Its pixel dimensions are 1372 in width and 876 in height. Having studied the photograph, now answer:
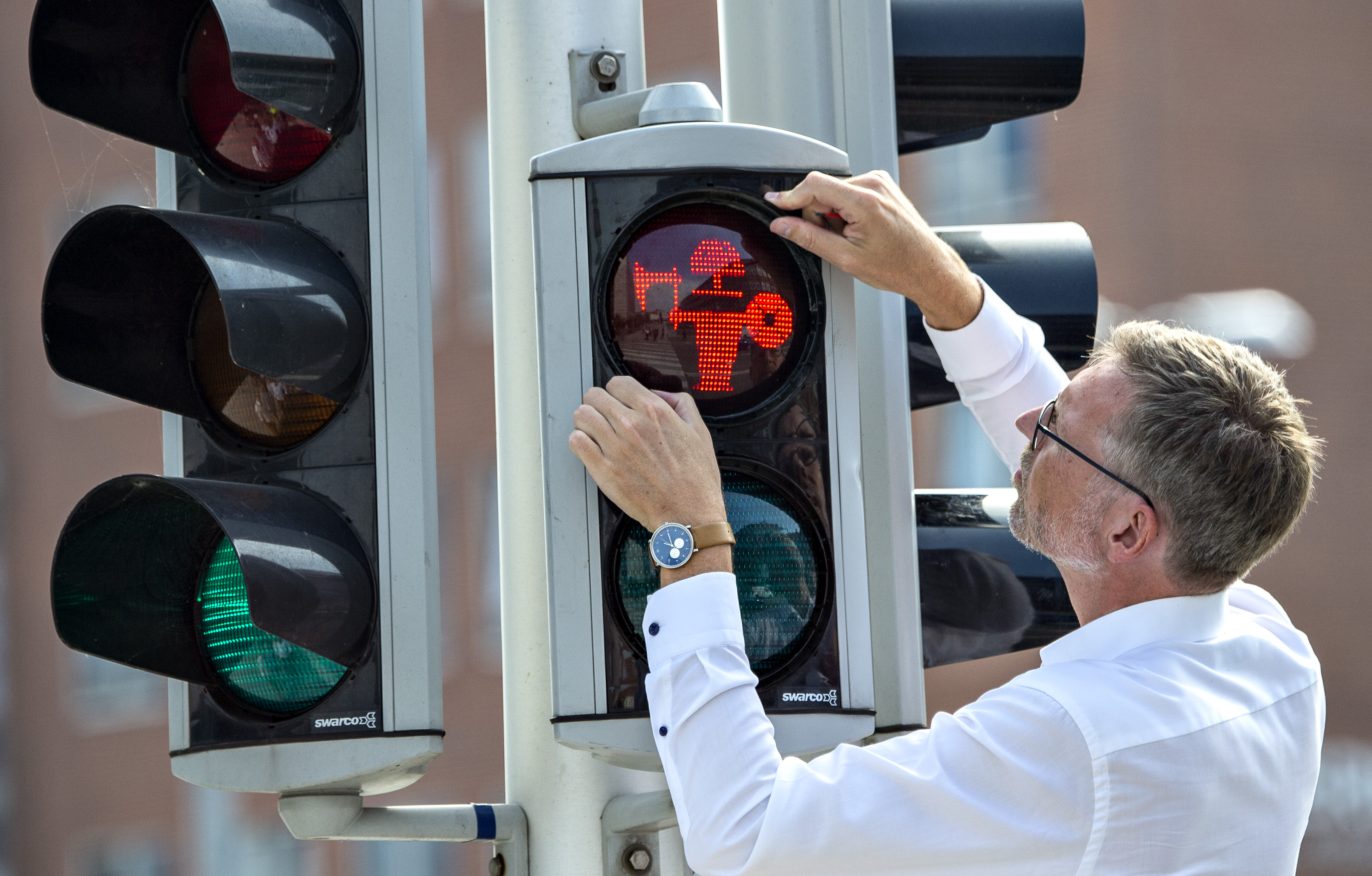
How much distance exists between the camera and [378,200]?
276cm

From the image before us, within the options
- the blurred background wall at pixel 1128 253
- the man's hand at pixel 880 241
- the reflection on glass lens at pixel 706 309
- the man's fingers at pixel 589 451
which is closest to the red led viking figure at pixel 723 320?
the reflection on glass lens at pixel 706 309

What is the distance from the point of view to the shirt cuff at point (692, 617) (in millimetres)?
2439

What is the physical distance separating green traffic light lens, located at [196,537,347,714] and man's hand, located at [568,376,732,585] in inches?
21.7

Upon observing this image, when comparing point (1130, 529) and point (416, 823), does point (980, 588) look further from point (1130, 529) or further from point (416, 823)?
point (416, 823)

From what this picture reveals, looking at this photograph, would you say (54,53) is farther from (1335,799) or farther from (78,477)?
(78,477)

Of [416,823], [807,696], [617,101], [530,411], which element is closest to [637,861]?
[416,823]

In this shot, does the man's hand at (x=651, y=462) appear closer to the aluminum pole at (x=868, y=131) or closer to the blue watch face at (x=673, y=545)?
the blue watch face at (x=673, y=545)

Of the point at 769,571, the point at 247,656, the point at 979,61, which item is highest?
the point at 979,61

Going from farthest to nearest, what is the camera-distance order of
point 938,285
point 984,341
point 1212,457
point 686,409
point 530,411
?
point 984,341, point 938,285, point 530,411, point 1212,457, point 686,409

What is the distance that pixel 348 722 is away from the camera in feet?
8.61

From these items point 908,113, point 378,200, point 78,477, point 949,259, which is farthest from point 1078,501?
point 78,477

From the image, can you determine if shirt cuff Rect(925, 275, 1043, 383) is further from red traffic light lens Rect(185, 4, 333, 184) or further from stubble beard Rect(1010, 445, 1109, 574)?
red traffic light lens Rect(185, 4, 333, 184)

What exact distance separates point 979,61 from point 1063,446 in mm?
892

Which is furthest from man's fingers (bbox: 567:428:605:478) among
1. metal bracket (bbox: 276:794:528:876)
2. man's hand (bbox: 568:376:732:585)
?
metal bracket (bbox: 276:794:528:876)
